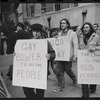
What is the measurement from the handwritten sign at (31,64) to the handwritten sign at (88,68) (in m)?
0.58

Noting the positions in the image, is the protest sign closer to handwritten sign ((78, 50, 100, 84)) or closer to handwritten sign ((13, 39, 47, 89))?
handwritten sign ((13, 39, 47, 89))

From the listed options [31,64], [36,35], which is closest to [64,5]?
[36,35]

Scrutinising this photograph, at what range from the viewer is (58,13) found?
3.13 metres

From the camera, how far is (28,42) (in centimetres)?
246

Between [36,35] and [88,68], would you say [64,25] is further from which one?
[88,68]

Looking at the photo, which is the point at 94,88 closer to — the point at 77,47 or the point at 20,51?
the point at 77,47

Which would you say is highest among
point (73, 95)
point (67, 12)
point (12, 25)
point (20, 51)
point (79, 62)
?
point (67, 12)

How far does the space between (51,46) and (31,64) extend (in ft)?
1.25

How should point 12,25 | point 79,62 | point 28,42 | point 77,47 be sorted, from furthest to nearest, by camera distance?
1. point 12,25
2. point 77,47
3. point 79,62
4. point 28,42

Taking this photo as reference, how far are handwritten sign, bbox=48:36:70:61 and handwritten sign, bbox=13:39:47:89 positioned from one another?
60 cm

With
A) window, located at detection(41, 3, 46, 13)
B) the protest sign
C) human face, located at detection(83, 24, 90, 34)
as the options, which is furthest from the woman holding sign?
the protest sign

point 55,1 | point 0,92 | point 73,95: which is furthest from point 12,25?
Answer: point 73,95

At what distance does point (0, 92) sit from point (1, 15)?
1.37 m

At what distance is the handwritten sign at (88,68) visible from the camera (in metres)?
2.60
